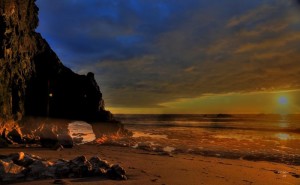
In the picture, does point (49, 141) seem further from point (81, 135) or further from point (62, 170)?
point (81, 135)

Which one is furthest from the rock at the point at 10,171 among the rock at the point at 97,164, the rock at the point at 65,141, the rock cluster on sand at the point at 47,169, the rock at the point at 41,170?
the rock at the point at 65,141

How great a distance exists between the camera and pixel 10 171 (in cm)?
764

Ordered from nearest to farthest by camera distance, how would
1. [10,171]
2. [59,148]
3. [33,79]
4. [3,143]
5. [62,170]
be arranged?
1. [10,171]
2. [62,170]
3. [3,143]
4. [59,148]
5. [33,79]

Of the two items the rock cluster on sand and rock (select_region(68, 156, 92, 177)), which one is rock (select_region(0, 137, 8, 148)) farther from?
rock (select_region(68, 156, 92, 177))

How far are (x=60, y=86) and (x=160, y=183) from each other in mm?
22830

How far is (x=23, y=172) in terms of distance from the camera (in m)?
7.73

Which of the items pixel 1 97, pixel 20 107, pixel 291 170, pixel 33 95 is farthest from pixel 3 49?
pixel 291 170

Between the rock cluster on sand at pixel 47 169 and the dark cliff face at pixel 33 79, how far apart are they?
36.8 feet

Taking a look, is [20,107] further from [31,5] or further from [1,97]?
[31,5]

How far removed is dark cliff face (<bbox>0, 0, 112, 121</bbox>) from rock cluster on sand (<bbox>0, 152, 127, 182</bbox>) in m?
11.2

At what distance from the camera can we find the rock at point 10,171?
748 centimetres

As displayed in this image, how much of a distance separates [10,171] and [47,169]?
2.92 feet

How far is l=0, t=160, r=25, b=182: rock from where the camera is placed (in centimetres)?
748

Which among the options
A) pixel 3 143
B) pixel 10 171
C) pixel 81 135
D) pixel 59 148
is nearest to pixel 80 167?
pixel 10 171
